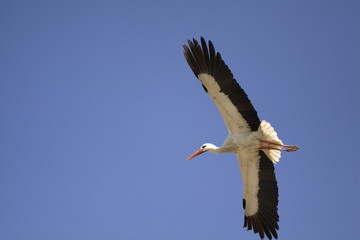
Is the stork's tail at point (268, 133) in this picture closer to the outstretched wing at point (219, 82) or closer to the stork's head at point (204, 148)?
the outstretched wing at point (219, 82)

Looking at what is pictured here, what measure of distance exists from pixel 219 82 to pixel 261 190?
2.93 meters

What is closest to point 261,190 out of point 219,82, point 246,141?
point 246,141

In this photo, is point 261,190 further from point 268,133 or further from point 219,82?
point 219,82

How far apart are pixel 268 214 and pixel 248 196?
63 centimetres

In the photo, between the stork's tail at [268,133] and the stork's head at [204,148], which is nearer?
the stork's tail at [268,133]

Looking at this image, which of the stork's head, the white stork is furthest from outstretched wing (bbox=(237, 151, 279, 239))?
the stork's head

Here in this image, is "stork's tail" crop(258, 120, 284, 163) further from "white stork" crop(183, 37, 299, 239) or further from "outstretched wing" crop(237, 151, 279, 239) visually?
"outstretched wing" crop(237, 151, 279, 239)

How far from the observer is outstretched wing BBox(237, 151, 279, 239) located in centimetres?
1030

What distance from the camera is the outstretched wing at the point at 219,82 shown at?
9133 millimetres

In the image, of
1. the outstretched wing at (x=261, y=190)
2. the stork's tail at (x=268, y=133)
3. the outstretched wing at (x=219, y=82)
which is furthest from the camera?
the outstretched wing at (x=261, y=190)

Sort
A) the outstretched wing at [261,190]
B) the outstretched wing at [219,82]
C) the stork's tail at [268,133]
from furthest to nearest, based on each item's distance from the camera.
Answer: the outstretched wing at [261,190]
the stork's tail at [268,133]
the outstretched wing at [219,82]

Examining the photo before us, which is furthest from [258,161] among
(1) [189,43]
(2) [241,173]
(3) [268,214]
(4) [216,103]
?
(1) [189,43]

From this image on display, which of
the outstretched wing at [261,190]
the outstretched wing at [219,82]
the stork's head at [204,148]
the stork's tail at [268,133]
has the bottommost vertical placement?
the outstretched wing at [261,190]

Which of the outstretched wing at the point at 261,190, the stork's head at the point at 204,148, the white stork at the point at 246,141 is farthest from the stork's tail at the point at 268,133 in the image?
the stork's head at the point at 204,148
